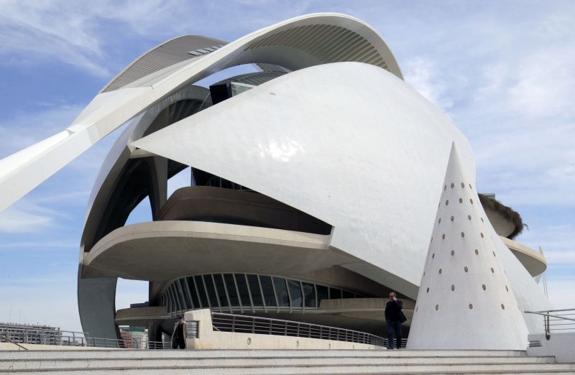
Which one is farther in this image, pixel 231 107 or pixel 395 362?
pixel 231 107

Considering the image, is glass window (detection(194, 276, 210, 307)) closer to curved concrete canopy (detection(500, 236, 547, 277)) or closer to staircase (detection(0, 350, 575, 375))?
curved concrete canopy (detection(500, 236, 547, 277))

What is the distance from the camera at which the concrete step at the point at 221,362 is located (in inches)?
296

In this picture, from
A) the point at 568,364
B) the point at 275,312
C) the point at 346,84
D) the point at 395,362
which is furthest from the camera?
the point at 346,84

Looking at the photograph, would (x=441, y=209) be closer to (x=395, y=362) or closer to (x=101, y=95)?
(x=395, y=362)

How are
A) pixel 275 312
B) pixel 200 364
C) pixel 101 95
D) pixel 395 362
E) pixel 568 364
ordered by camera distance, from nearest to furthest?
pixel 200 364
pixel 395 362
pixel 568 364
pixel 101 95
pixel 275 312

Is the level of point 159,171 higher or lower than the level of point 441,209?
higher

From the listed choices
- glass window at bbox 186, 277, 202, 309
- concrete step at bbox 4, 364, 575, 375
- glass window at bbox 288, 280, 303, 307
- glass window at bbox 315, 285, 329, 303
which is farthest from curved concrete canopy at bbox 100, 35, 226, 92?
concrete step at bbox 4, 364, 575, 375

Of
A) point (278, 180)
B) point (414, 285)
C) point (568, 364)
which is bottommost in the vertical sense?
point (568, 364)

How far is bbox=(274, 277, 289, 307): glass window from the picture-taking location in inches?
967

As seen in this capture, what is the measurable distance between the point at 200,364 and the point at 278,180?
13.4 m

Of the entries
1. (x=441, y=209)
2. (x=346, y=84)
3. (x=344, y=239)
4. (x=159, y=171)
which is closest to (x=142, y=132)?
(x=159, y=171)

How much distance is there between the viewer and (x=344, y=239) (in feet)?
68.9

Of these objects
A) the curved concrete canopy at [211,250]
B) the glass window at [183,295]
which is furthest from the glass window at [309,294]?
the glass window at [183,295]

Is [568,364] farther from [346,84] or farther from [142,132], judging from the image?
[142,132]
